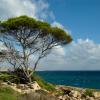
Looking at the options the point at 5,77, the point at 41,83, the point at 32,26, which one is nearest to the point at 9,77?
the point at 5,77

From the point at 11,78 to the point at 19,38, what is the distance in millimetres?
4070

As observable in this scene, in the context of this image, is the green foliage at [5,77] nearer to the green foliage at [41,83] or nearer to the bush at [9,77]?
the bush at [9,77]

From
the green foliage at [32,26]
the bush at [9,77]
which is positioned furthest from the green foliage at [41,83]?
the green foliage at [32,26]

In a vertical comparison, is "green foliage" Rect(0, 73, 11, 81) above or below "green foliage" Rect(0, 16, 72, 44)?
below

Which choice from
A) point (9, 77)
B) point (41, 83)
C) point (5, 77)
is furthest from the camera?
point (41, 83)

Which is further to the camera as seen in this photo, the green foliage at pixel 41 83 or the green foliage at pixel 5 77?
the green foliage at pixel 41 83

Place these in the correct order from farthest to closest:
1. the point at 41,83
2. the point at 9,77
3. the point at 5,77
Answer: the point at 41,83, the point at 9,77, the point at 5,77

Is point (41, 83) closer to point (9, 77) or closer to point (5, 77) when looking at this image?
point (9, 77)

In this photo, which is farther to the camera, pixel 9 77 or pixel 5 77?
pixel 9 77

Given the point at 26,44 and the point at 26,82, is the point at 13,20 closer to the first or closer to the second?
the point at 26,44

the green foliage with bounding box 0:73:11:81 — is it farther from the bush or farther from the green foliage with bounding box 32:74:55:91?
the green foliage with bounding box 32:74:55:91

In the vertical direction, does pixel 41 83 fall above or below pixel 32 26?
below

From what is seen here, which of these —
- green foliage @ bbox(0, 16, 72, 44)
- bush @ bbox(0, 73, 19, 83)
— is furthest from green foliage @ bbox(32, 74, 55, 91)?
green foliage @ bbox(0, 16, 72, 44)

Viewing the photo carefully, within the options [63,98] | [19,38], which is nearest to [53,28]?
[19,38]
